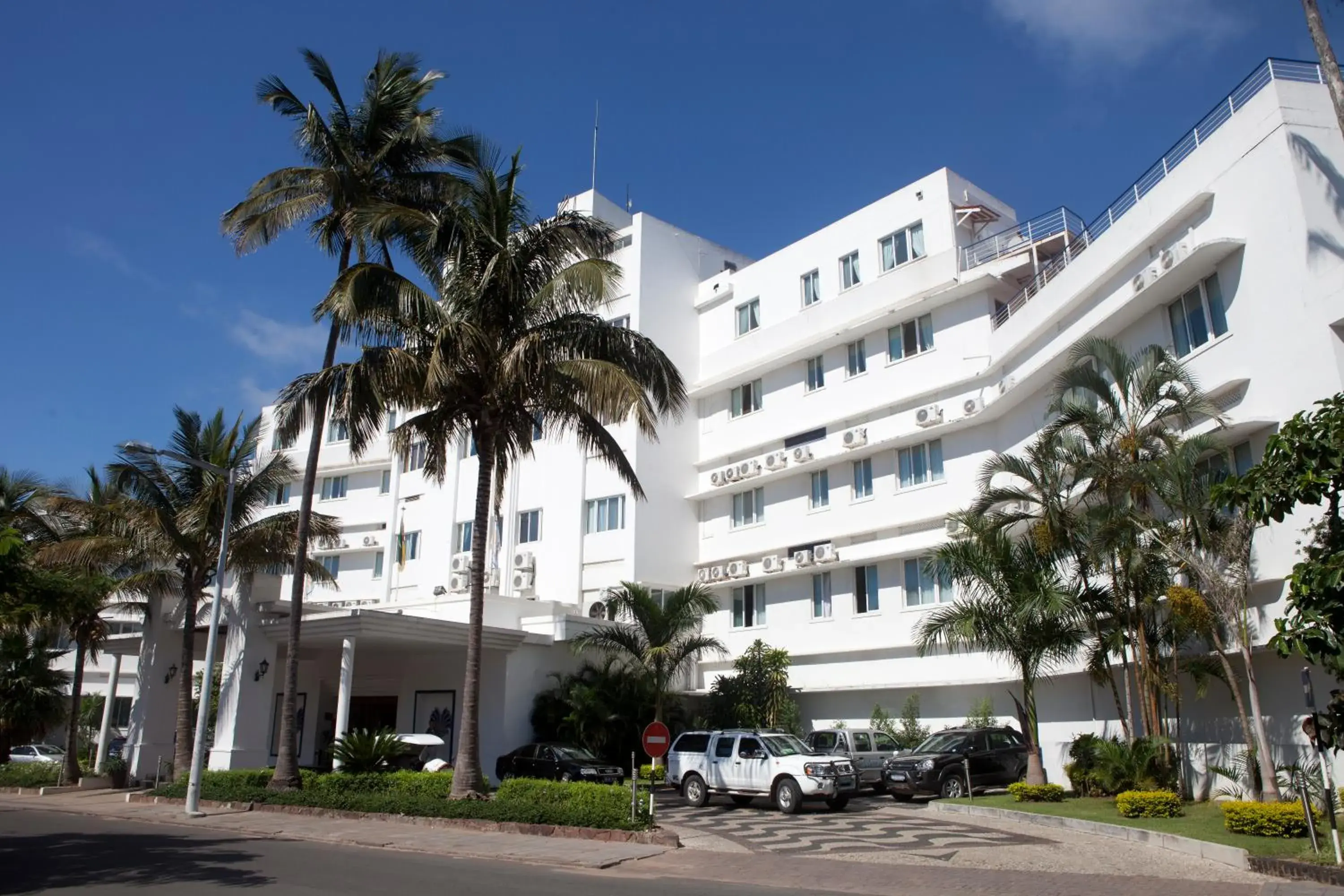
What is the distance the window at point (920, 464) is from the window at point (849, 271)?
652 cm

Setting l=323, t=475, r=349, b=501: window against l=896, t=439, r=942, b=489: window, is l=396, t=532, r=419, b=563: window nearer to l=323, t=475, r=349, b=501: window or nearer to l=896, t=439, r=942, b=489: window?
l=323, t=475, r=349, b=501: window

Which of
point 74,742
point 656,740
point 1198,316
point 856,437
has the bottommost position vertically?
point 74,742

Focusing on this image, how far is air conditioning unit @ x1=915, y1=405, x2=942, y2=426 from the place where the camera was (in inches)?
1144

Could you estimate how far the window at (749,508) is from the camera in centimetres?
3481

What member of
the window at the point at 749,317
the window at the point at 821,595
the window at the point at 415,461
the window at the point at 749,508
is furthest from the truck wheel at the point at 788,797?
the window at the point at 415,461

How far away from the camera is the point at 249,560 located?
26641 millimetres

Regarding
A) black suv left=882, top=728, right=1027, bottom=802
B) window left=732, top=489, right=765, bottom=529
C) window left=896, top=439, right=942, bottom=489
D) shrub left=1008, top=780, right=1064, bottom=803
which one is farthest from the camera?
window left=732, top=489, right=765, bottom=529

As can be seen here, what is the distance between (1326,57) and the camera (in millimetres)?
14750

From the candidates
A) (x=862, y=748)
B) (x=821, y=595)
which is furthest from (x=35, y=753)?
(x=862, y=748)

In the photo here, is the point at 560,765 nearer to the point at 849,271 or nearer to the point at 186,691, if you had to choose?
the point at 186,691

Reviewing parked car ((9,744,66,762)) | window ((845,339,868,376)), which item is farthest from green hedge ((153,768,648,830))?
parked car ((9,744,66,762))

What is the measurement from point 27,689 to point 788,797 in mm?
26826

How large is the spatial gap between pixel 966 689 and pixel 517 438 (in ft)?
49.1

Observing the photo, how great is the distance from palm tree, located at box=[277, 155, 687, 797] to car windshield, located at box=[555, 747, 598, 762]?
215 inches
